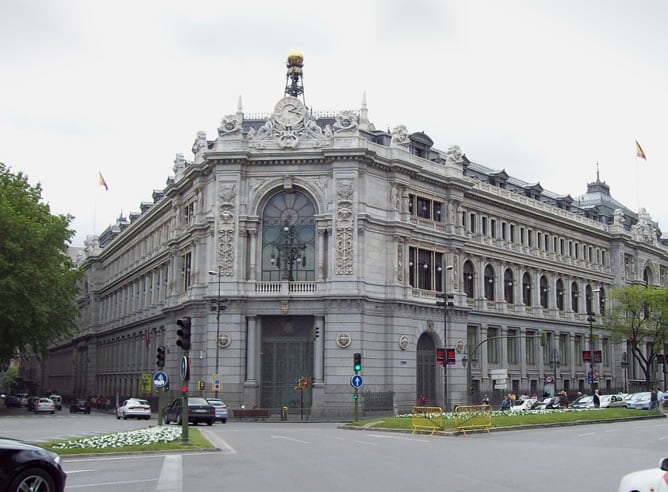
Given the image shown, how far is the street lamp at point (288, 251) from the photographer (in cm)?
6009

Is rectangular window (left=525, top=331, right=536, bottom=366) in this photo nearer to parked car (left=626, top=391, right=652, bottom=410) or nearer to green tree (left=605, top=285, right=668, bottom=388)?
green tree (left=605, top=285, right=668, bottom=388)

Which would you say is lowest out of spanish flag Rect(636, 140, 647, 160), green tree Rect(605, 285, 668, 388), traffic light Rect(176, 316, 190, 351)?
traffic light Rect(176, 316, 190, 351)

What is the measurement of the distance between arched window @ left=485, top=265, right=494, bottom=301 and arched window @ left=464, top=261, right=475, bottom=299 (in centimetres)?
270

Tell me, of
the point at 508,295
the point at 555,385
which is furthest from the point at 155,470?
the point at 555,385

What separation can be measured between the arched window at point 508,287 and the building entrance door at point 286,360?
24.5 metres

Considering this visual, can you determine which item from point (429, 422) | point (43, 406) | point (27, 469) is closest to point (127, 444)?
point (27, 469)

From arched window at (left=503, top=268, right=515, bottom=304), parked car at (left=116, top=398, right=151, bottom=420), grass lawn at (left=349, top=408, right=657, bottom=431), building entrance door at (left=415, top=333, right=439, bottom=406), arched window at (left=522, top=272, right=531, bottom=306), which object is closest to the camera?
grass lawn at (left=349, top=408, right=657, bottom=431)

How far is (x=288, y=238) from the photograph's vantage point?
6031 centimetres

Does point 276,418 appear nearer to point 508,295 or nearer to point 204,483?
point 508,295

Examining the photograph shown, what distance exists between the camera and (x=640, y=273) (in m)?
96.1

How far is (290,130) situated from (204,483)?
44016 millimetres

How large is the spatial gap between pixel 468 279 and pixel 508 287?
7.25 meters

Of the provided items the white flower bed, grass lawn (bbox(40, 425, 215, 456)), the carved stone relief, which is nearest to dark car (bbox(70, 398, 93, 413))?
the carved stone relief

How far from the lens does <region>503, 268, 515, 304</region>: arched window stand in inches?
3034
